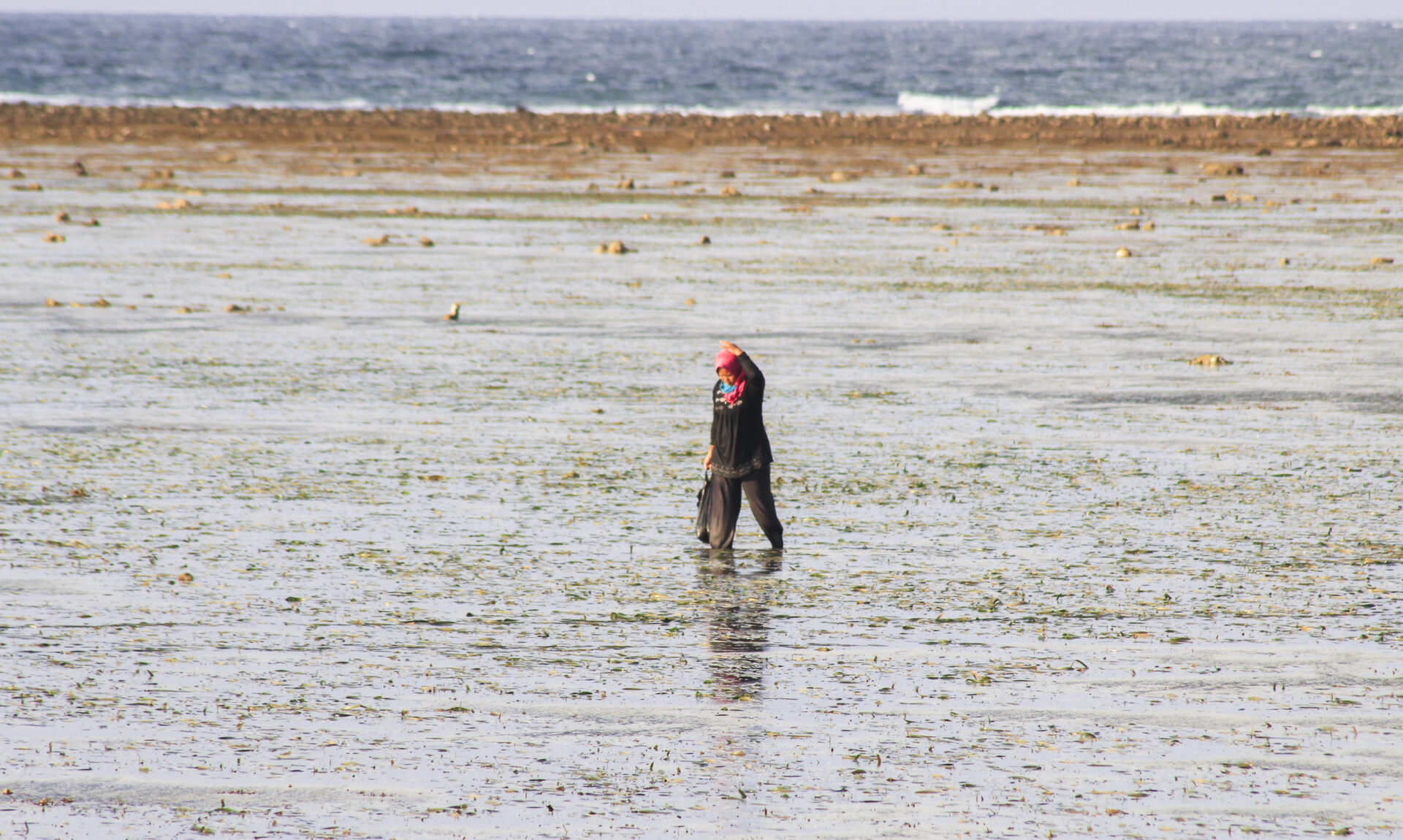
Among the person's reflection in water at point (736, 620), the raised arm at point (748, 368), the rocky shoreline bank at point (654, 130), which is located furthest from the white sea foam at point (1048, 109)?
the person's reflection in water at point (736, 620)

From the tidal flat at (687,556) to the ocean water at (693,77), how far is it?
201 feet

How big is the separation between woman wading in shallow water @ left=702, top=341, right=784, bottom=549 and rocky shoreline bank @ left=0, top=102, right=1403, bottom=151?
42657mm

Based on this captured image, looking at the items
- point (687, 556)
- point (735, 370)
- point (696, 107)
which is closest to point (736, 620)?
point (687, 556)

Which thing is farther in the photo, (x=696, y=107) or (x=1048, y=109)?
(x=1048, y=109)

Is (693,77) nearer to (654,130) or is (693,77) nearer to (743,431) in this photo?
(654,130)

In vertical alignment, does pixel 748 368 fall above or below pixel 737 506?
above

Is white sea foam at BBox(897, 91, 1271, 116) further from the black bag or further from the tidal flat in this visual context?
the black bag

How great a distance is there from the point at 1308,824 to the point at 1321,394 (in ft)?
30.6

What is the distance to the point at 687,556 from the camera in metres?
9.72

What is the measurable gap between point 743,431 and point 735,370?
1.08 feet

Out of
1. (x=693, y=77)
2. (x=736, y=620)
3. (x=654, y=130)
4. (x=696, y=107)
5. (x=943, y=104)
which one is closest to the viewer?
(x=736, y=620)

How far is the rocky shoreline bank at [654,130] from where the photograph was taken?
5422 cm

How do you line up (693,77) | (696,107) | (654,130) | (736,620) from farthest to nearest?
(693,77) < (696,107) < (654,130) < (736,620)

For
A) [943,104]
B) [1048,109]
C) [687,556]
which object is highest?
[943,104]
